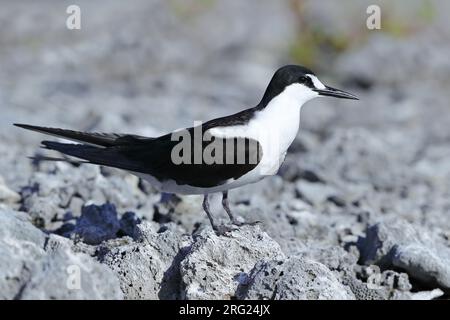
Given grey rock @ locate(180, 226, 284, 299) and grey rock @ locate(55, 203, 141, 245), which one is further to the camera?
grey rock @ locate(55, 203, 141, 245)

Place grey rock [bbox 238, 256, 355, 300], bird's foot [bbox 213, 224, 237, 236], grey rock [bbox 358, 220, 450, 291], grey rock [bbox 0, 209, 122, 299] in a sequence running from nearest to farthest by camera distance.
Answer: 1. grey rock [bbox 0, 209, 122, 299]
2. grey rock [bbox 238, 256, 355, 300]
3. bird's foot [bbox 213, 224, 237, 236]
4. grey rock [bbox 358, 220, 450, 291]

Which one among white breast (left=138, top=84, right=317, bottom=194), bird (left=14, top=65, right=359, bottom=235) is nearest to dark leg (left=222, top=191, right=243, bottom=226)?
bird (left=14, top=65, right=359, bottom=235)

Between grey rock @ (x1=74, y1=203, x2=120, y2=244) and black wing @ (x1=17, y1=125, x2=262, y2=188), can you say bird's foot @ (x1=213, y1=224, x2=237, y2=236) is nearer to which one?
black wing @ (x1=17, y1=125, x2=262, y2=188)

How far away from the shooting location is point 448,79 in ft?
42.1

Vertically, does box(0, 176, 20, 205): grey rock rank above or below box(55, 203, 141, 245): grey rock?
above

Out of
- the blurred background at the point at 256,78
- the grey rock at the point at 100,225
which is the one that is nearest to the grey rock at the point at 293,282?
the grey rock at the point at 100,225

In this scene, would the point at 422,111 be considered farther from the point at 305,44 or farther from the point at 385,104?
the point at 305,44

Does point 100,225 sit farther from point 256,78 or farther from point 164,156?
point 256,78

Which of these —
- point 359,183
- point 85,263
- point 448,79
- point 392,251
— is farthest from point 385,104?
point 85,263

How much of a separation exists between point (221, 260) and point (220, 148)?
39.3 inches

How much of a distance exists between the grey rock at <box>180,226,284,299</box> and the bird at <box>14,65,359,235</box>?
0.39 m

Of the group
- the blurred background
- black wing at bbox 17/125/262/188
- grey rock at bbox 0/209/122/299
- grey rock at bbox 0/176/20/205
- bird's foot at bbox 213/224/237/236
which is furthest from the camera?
the blurred background

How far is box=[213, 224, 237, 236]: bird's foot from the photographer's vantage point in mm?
5170

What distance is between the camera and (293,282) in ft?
14.5
